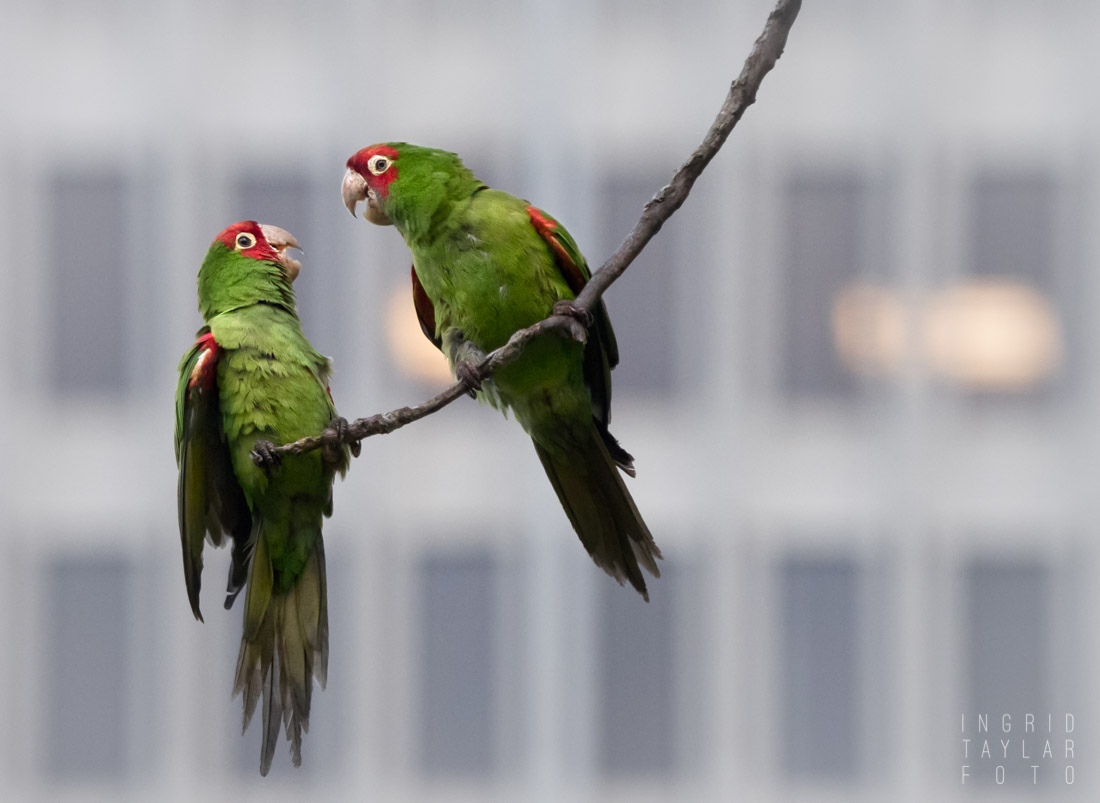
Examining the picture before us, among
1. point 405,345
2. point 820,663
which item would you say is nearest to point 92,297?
point 405,345

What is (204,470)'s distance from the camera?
3012 mm

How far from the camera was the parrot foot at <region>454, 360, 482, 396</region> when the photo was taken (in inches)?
102

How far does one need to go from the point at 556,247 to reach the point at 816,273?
29.9ft

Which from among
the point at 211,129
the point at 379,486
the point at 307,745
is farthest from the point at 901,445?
the point at 211,129

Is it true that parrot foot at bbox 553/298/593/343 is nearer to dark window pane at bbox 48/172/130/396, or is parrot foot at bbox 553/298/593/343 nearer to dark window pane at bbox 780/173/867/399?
dark window pane at bbox 780/173/867/399

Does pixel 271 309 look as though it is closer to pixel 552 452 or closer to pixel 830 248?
pixel 552 452

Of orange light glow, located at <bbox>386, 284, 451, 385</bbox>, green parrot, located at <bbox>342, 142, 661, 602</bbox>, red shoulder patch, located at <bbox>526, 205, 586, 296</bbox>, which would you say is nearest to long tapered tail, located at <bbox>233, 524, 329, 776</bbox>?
green parrot, located at <bbox>342, 142, 661, 602</bbox>

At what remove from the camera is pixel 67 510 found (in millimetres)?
11484

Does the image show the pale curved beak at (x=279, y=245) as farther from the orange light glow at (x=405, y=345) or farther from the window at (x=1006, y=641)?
the window at (x=1006, y=641)

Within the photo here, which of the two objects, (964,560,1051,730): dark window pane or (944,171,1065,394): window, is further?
(944,171,1065,394): window

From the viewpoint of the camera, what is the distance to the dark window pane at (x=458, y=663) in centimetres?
1144

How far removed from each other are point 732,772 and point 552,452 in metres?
8.99

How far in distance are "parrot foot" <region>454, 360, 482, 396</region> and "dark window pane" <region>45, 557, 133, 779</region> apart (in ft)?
30.7

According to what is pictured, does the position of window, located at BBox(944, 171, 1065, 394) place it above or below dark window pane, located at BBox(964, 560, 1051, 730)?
above
